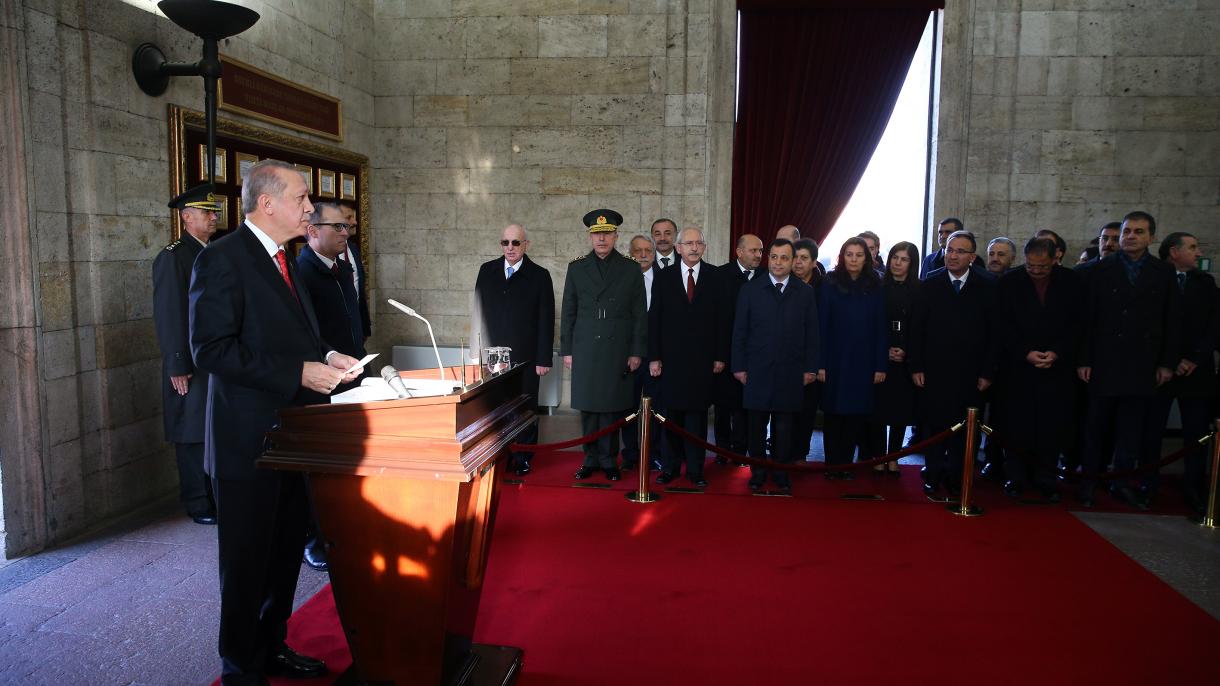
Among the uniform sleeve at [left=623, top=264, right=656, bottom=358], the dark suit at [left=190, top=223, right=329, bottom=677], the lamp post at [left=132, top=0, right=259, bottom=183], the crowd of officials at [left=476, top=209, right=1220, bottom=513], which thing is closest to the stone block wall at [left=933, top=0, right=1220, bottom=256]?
the crowd of officials at [left=476, top=209, right=1220, bottom=513]

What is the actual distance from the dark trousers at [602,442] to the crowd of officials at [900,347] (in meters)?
0.01

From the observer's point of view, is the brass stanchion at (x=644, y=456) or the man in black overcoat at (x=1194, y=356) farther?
the man in black overcoat at (x=1194, y=356)

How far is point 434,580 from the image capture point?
2236mm

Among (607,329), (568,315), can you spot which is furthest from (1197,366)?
(568,315)

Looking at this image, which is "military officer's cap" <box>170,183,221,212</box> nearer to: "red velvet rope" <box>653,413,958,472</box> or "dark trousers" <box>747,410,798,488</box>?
"red velvet rope" <box>653,413,958,472</box>

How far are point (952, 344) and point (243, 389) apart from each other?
165 inches

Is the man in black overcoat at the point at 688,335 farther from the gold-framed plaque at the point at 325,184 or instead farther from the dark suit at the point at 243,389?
the gold-framed plaque at the point at 325,184

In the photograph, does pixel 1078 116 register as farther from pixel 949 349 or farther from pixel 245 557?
pixel 245 557

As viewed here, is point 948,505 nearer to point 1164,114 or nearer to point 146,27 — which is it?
point 1164,114

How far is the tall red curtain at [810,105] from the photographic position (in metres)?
7.58

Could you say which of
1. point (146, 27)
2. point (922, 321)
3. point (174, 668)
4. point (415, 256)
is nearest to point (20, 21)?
point (146, 27)

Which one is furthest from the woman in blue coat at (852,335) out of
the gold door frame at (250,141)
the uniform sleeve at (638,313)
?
the gold door frame at (250,141)

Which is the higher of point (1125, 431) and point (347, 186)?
point (347, 186)

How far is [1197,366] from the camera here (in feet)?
16.4
